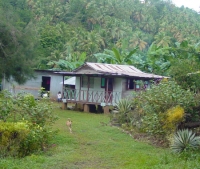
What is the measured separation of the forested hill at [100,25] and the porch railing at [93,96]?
1762cm

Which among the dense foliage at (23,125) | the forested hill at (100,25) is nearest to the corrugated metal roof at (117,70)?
the dense foliage at (23,125)

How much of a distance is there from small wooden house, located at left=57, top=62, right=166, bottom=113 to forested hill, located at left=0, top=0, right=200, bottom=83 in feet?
57.8

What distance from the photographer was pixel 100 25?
6241cm

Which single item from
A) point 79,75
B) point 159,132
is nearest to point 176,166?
point 159,132

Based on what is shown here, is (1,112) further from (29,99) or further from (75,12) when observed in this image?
(75,12)

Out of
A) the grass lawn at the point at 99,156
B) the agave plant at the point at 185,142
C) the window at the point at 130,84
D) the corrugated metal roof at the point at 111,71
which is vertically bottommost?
the grass lawn at the point at 99,156

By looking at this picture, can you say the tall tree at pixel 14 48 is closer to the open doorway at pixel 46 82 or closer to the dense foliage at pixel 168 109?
the open doorway at pixel 46 82

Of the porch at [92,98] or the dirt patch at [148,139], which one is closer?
the dirt patch at [148,139]

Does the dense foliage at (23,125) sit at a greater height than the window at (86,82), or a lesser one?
lesser

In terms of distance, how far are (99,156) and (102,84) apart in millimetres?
13273

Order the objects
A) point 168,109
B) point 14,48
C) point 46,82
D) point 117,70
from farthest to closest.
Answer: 1. point 46,82
2. point 117,70
3. point 14,48
4. point 168,109

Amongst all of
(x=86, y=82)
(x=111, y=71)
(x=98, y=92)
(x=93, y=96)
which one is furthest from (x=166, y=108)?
(x=86, y=82)

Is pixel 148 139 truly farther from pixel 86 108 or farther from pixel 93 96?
pixel 86 108

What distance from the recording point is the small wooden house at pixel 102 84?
21844 mm
